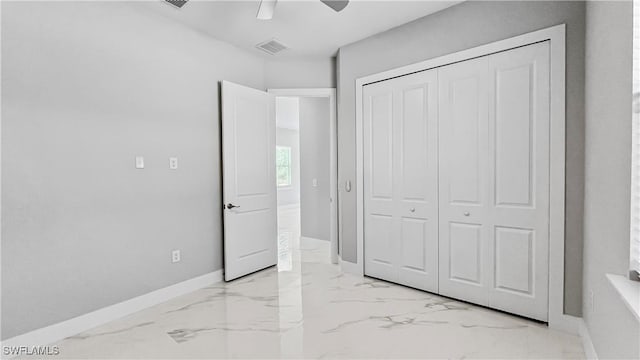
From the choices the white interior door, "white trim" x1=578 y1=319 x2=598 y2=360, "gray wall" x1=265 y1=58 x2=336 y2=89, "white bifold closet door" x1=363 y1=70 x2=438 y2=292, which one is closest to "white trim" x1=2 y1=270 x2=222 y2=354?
the white interior door

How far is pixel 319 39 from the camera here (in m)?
3.64

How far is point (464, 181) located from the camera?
293 centimetres

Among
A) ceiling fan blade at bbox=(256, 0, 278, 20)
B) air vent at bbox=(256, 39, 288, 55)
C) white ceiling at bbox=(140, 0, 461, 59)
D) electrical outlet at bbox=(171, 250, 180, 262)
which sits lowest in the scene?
electrical outlet at bbox=(171, 250, 180, 262)

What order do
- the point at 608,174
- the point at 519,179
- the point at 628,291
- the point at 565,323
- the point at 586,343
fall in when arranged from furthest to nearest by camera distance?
the point at 519,179 → the point at 565,323 → the point at 586,343 → the point at 608,174 → the point at 628,291

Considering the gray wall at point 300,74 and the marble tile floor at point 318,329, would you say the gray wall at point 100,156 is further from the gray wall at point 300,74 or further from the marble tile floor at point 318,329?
the gray wall at point 300,74

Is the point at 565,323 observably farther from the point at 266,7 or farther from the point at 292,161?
the point at 292,161

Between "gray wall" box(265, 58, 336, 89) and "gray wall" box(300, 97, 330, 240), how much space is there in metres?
1.17

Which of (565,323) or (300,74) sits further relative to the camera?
(300,74)

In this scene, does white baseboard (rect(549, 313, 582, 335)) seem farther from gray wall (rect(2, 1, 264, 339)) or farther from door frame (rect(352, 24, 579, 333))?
gray wall (rect(2, 1, 264, 339))

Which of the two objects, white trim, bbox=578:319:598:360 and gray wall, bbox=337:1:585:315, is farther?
gray wall, bbox=337:1:585:315

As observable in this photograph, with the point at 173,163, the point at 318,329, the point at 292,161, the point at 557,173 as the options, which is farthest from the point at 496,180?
the point at 292,161

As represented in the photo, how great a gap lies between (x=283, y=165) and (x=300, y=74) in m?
6.80

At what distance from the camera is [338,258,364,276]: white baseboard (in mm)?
3795

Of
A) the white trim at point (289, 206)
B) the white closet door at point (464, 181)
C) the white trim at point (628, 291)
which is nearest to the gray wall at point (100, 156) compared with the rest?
the white closet door at point (464, 181)
